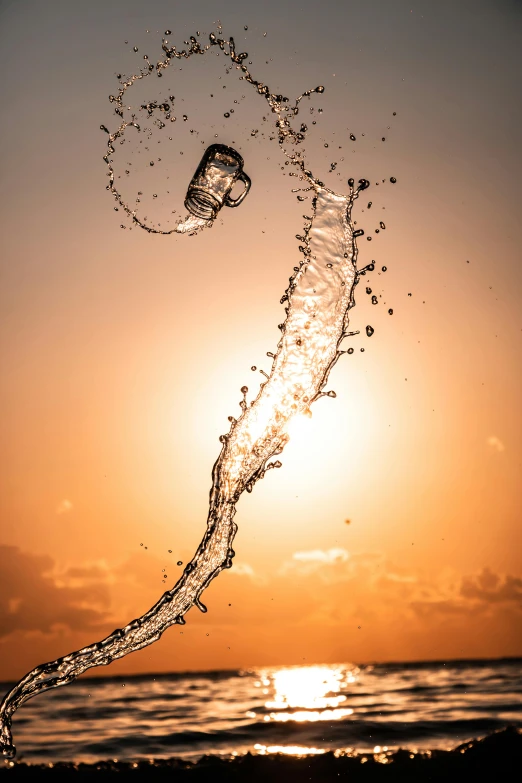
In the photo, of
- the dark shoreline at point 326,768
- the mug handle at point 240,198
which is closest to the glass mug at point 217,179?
the mug handle at point 240,198

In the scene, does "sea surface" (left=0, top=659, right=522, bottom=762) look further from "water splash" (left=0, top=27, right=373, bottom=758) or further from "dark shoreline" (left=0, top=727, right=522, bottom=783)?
"water splash" (left=0, top=27, right=373, bottom=758)

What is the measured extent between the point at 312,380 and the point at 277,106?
8.10 ft

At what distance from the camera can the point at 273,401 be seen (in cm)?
761

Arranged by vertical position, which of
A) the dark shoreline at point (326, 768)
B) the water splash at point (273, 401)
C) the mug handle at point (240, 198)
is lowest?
the dark shoreline at point (326, 768)

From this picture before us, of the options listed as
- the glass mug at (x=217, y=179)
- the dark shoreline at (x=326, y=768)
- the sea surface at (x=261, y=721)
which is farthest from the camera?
the sea surface at (x=261, y=721)

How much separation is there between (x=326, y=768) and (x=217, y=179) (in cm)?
677

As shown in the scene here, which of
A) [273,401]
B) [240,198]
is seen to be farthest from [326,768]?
[240,198]

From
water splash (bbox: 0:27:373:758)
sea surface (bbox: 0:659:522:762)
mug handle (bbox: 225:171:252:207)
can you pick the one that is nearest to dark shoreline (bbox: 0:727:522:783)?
sea surface (bbox: 0:659:522:762)

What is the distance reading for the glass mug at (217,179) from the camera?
24.2ft

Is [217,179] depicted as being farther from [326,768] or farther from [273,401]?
[326,768]

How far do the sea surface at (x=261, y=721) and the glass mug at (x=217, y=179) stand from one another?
7546 mm

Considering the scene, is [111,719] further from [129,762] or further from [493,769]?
[493,769]

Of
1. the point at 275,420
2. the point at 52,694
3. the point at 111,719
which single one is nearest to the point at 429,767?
the point at 275,420

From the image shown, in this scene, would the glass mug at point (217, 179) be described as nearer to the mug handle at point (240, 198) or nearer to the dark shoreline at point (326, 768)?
the mug handle at point (240, 198)
